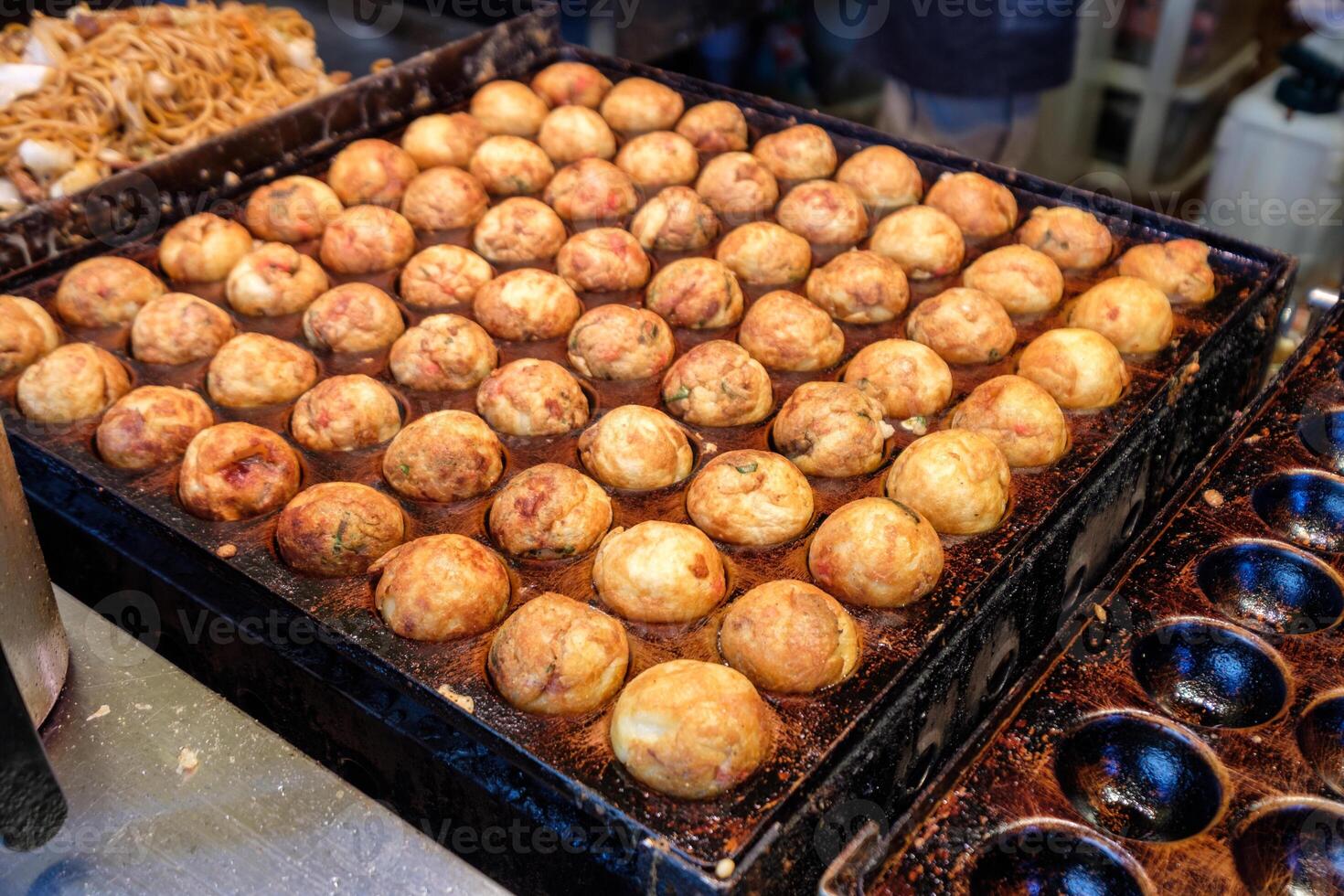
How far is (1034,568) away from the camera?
9.26 ft

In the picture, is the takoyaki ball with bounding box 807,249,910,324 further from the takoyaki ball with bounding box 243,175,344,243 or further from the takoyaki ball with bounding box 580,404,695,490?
the takoyaki ball with bounding box 243,175,344,243

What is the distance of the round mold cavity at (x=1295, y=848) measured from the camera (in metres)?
2.20

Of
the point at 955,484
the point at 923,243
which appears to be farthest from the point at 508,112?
the point at 955,484

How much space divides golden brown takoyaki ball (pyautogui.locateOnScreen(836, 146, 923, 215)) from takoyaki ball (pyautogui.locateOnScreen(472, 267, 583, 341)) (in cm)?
128

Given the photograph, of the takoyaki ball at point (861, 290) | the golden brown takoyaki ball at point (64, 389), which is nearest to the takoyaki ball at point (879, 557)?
the takoyaki ball at point (861, 290)

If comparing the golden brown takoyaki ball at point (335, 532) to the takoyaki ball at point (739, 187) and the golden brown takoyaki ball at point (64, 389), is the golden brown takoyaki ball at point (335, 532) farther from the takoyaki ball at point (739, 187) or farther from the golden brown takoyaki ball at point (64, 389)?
the takoyaki ball at point (739, 187)

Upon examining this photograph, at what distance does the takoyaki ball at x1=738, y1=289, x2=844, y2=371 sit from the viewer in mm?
3385

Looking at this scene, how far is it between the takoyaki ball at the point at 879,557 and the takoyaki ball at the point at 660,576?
0.27 meters

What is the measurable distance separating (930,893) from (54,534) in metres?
2.58

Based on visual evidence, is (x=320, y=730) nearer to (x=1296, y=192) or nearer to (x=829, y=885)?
(x=829, y=885)

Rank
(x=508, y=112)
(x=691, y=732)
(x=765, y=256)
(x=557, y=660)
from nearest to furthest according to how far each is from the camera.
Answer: (x=691, y=732) < (x=557, y=660) < (x=765, y=256) < (x=508, y=112)

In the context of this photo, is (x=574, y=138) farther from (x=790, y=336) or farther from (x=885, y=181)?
(x=790, y=336)

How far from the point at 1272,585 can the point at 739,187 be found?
7.27ft

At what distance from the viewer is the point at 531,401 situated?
3162mm
